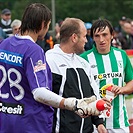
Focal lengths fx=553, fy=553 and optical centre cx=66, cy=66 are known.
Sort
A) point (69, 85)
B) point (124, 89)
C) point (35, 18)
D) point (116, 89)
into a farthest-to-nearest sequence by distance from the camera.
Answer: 1. point (124, 89)
2. point (116, 89)
3. point (69, 85)
4. point (35, 18)

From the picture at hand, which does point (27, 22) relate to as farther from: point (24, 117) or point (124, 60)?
point (124, 60)

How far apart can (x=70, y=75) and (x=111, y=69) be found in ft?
4.25

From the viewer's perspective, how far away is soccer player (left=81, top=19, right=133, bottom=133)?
6605 mm

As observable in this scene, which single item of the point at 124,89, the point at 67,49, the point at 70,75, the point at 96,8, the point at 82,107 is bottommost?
the point at 82,107

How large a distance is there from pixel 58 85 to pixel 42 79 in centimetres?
81

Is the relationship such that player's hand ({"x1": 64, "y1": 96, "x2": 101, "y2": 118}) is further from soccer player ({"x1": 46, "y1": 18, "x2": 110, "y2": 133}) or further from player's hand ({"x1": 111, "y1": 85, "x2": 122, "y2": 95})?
player's hand ({"x1": 111, "y1": 85, "x2": 122, "y2": 95})

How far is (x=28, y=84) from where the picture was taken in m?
4.75

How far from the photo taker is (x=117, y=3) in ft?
202

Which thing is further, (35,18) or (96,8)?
(96,8)

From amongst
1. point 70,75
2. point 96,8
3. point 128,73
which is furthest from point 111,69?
point 96,8

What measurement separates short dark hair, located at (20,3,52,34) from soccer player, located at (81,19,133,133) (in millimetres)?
1858

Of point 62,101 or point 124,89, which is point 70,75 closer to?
point 62,101

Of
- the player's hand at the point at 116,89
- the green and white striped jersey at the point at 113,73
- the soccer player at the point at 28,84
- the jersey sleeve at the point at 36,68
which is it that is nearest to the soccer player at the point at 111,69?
the green and white striped jersey at the point at 113,73

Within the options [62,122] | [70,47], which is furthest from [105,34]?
[62,122]
